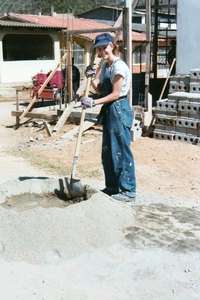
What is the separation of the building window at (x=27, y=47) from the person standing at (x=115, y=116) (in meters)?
24.7

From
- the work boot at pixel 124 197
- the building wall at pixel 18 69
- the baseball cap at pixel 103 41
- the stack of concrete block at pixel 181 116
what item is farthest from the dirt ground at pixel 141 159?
the building wall at pixel 18 69

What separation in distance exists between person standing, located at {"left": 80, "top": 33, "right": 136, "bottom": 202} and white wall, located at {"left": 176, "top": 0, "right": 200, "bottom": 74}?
18.7ft

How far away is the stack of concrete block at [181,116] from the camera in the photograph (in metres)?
9.38

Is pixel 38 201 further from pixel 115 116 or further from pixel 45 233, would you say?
pixel 115 116

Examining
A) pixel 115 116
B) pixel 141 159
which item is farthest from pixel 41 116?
pixel 115 116

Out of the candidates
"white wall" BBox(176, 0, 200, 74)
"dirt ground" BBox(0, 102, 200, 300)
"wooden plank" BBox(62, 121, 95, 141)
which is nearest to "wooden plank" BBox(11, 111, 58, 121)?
"wooden plank" BBox(62, 121, 95, 141)

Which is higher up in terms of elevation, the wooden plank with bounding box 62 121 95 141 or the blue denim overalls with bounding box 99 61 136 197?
the blue denim overalls with bounding box 99 61 136 197

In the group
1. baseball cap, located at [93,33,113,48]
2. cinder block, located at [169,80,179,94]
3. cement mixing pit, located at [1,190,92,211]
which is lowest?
cement mixing pit, located at [1,190,92,211]

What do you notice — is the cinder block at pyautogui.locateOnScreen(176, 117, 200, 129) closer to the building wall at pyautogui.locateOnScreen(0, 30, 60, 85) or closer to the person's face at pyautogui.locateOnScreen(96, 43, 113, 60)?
the person's face at pyautogui.locateOnScreen(96, 43, 113, 60)

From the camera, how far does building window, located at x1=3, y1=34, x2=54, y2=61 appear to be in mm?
29753

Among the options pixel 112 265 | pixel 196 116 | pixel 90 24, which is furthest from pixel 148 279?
pixel 90 24

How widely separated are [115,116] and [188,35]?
20.4ft

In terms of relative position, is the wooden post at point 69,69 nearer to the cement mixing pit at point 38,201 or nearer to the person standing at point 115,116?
the person standing at point 115,116

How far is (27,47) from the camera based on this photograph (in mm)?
30828
